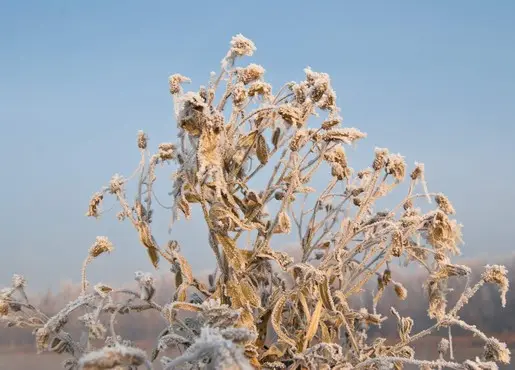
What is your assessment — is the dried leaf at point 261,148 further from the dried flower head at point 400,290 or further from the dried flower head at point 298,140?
the dried flower head at point 400,290

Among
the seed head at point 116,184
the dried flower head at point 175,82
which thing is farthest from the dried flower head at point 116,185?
the dried flower head at point 175,82

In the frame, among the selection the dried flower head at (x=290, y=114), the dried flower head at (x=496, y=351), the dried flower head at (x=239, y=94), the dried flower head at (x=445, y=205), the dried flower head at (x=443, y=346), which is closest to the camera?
the dried flower head at (x=290, y=114)

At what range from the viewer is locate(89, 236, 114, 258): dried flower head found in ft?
8.35

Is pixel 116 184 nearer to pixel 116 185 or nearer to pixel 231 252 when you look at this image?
pixel 116 185

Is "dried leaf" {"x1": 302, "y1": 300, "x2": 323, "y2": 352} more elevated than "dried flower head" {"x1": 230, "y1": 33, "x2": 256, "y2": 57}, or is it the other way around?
"dried flower head" {"x1": 230, "y1": 33, "x2": 256, "y2": 57}

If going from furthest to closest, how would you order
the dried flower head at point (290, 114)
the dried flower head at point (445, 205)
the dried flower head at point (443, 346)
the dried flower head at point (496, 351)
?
1. the dried flower head at point (443, 346)
2. the dried flower head at point (445, 205)
3. the dried flower head at point (496, 351)
4. the dried flower head at point (290, 114)

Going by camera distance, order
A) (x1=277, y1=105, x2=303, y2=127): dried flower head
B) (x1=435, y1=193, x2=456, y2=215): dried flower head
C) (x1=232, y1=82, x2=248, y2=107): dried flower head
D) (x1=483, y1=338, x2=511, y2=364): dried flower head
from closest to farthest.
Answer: (x1=277, y1=105, x2=303, y2=127): dried flower head
(x1=232, y1=82, x2=248, y2=107): dried flower head
(x1=483, y1=338, x2=511, y2=364): dried flower head
(x1=435, y1=193, x2=456, y2=215): dried flower head

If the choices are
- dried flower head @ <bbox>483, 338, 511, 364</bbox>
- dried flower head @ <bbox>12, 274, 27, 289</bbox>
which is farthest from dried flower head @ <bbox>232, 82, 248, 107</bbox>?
dried flower head @ <bbox>483, 338, 511, 364</bbox>

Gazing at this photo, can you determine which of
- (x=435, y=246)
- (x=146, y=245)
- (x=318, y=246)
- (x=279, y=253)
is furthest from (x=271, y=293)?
(x=435, y=246)

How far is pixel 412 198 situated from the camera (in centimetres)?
277

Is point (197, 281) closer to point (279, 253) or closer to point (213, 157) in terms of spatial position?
point (279, 253)

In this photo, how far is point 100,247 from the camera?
2.55 m

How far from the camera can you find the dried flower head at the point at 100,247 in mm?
2545

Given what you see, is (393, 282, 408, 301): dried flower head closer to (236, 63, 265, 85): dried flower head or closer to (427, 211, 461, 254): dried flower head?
(427, 211, 461, 254): dried flower head
